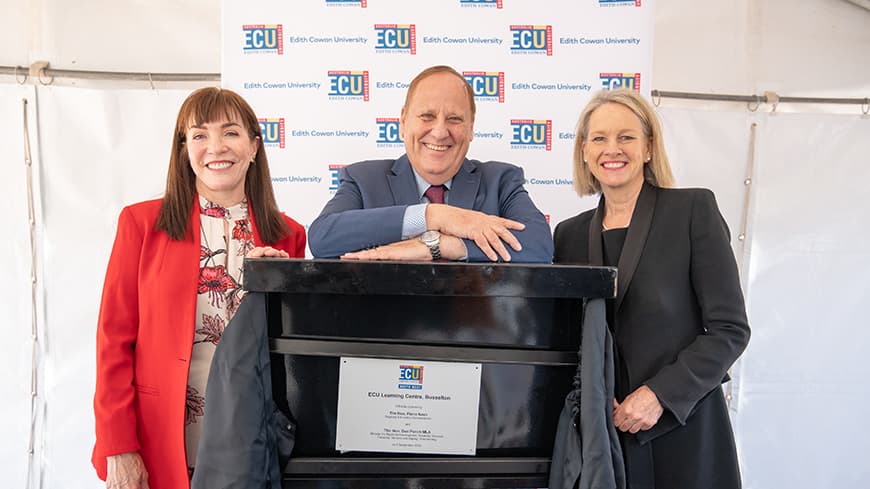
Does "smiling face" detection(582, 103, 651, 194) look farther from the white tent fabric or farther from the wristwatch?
the white tent fabric

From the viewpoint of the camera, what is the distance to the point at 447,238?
4.89 feet

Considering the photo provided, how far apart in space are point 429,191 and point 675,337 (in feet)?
2.87

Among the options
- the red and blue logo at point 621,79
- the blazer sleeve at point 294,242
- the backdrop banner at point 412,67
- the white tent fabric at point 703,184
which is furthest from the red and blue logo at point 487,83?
the blazer sleeve at point 294,242

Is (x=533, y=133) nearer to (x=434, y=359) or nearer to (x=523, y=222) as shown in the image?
(x=523, y=222)

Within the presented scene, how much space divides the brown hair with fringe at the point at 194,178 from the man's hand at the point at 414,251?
1.72ft

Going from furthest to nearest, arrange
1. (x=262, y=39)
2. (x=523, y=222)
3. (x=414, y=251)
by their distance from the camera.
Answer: (x=262, y=39) < (x=523, y=222) < (x=414, y=251)

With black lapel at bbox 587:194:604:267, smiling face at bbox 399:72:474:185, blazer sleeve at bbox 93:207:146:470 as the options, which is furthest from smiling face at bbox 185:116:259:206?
black lapel at bbox 587:194:604:267

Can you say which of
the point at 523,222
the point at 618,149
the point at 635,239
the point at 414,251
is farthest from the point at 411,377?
the point at 618,149

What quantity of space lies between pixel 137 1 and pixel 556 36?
96.7 inches

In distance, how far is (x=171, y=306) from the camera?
172cm

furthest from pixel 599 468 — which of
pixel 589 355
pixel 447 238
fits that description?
pixel 447 238

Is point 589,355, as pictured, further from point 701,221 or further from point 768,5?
point 768,5

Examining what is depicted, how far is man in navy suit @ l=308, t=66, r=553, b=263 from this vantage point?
1543 mm

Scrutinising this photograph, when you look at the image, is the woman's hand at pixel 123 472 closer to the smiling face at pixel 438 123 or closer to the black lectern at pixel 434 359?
the black lectern at pixel 434 359
